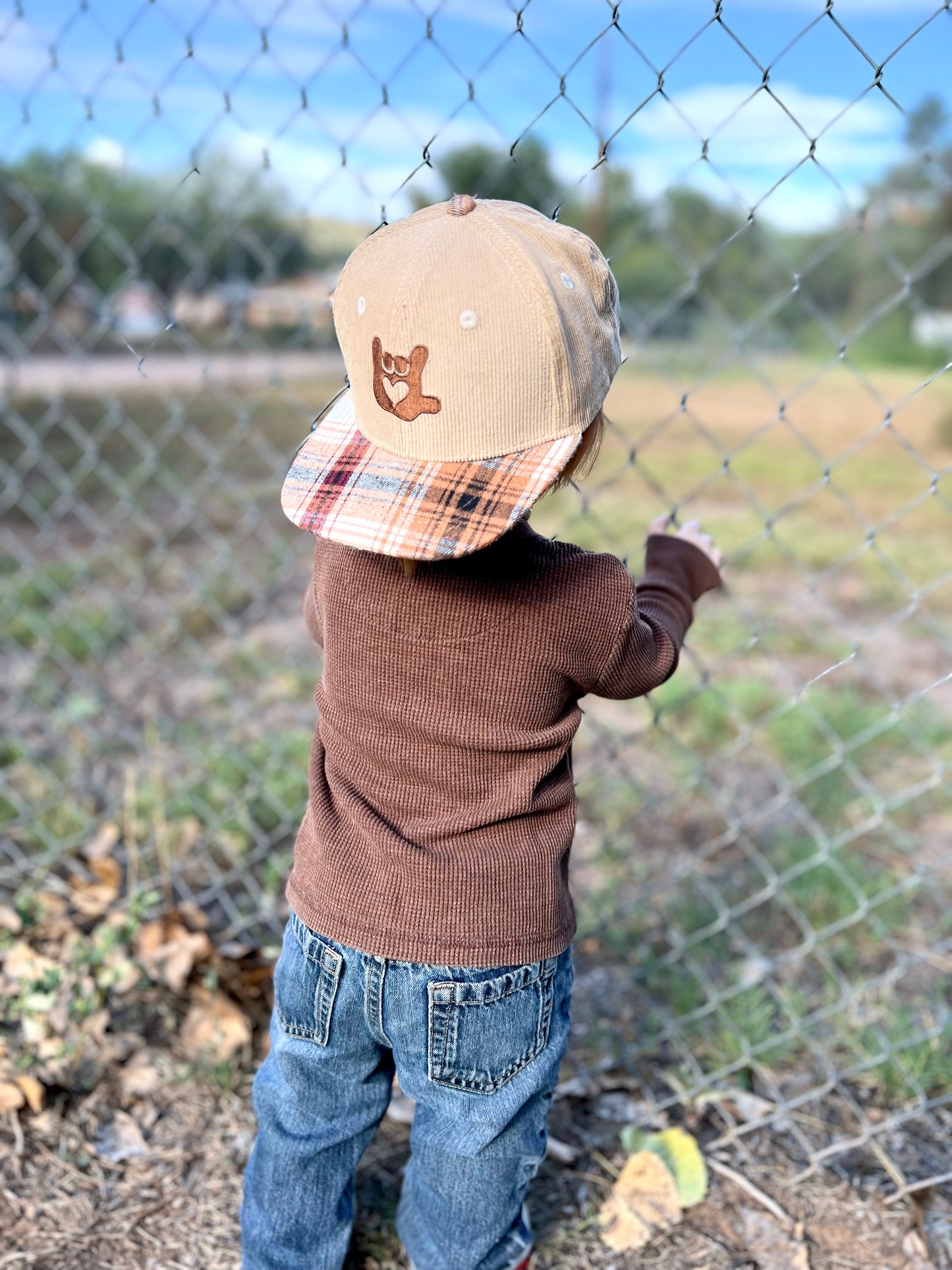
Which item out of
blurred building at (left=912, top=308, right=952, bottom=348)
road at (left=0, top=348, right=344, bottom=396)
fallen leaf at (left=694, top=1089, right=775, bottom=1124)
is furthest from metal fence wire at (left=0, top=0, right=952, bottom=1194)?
blurred building at (left=912, top=308, right=952, bottom=348)

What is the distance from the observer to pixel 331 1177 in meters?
1.34

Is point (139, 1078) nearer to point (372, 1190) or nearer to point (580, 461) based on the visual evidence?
point (372, 1190)

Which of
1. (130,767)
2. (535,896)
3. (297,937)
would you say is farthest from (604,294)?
(130,767)

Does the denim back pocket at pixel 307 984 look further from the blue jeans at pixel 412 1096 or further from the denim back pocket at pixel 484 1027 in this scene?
the denim back pocket at pixel 484 1027

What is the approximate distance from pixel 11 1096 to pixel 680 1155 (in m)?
0.96

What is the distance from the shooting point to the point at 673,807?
269cm

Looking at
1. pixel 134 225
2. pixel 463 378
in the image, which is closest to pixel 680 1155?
pixel 463 378

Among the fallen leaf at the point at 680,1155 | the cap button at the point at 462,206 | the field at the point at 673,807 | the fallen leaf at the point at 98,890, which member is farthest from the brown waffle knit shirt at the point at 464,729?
the fallen leaf at the point at 98,890

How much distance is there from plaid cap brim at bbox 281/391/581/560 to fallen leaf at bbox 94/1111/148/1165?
107 cm

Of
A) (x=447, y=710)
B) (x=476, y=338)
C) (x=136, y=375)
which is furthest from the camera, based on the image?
(x=136, y=375)

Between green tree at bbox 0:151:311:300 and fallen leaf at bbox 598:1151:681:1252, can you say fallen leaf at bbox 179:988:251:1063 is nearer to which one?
fallen leaf at bbox 598:1151:681:1252

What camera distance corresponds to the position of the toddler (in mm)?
1006

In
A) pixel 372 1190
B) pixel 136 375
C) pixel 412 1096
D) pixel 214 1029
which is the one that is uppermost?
pixel 412 1096

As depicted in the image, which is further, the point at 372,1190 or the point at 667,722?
the point at 667,722
